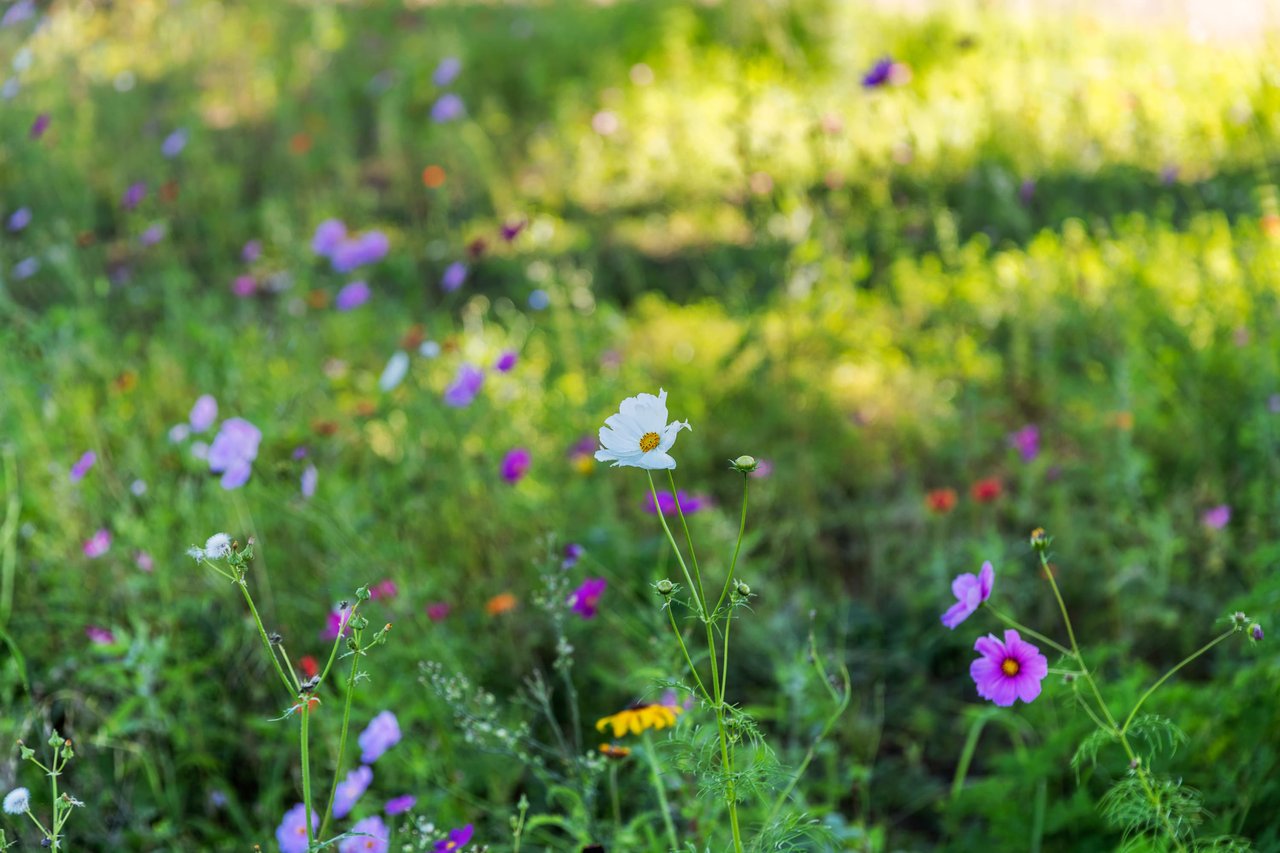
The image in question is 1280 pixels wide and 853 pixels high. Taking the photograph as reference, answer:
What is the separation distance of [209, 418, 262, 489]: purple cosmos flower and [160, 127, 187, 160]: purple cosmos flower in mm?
2667

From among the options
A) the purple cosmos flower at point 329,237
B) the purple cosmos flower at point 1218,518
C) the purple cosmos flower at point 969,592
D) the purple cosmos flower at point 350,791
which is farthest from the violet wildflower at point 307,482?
the purple cosmos flower at point 1218,518

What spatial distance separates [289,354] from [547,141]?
1862 millimetres

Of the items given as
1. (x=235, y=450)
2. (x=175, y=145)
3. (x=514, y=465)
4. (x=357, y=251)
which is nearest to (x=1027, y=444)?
(x=514, y=465)

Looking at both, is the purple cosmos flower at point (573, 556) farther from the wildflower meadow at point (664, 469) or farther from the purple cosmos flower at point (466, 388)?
the purple cosmos flower at point (466, 388)

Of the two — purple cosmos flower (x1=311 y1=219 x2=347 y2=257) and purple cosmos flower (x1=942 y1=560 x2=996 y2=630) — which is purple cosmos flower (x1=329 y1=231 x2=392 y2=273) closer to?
purple cosmos flower (x1=311 y1=219 x2=347 y2=257)

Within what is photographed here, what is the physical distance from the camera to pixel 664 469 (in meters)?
1.28

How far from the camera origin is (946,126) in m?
3.96

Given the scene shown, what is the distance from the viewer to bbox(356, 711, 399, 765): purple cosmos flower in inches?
59.5

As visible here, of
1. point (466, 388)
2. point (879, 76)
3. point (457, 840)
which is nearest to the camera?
point (457, 840)

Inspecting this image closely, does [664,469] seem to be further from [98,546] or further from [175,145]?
[175,145]

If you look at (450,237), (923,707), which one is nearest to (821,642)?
(923,707)

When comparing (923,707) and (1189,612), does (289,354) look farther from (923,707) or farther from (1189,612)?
(1189,612)

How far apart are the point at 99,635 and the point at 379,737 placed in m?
0.60

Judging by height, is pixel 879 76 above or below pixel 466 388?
above
